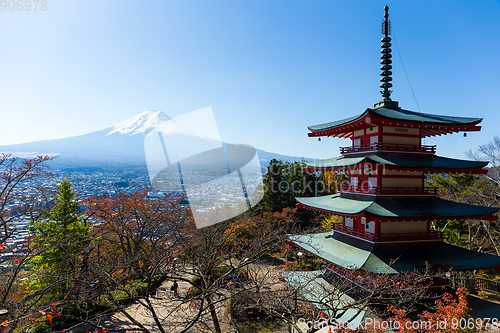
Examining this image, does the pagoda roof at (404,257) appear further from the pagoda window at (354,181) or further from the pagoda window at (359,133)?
the pagoda window at (359,133)

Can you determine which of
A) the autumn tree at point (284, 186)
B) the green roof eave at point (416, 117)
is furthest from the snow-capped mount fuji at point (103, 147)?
the green roof eave at point (416, 117)

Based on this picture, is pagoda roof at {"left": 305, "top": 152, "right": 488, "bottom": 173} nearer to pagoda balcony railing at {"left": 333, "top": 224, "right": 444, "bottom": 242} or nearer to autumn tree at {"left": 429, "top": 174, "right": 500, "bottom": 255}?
pagoda balcony railing at {"left": 333, "top": 224, "right": 444, "bottom": 242}

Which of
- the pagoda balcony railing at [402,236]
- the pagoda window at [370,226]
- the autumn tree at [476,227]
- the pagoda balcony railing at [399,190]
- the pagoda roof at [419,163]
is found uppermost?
the pagoda roof at [419,163]

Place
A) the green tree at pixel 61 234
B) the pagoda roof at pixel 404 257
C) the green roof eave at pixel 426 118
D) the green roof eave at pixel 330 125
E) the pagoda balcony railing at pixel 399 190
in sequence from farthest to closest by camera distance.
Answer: the green tree at pixel 61 234, the green roof eave at pixel 330 125, the pagoda balcony railing at pixel 399 190, the green roof eave at pixel 426 118, the pagoda roof at pixel 404 257

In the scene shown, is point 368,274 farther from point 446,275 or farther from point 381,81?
point 381,81

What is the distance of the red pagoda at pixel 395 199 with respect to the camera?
29.0 ft

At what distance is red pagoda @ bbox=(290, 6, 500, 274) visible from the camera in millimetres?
8828

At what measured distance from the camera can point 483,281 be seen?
14.0 m

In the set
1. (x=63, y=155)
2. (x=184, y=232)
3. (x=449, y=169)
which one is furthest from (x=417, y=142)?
(x=63, y=155)

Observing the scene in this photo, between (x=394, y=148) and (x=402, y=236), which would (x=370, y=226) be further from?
(x=394, y=148)

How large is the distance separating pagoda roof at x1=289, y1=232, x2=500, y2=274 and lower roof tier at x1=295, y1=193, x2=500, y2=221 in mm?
1387

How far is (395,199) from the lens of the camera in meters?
9.80

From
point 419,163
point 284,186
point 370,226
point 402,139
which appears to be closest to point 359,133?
point 402,139

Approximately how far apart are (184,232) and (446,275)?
13665 millimetres
